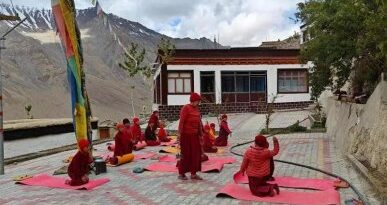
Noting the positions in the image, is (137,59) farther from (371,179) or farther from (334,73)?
(371,179)

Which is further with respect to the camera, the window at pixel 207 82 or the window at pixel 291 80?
the window at pixel 291 80

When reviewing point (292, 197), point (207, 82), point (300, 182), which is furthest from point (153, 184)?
point (207, 82)

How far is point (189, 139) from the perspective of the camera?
1120 cm

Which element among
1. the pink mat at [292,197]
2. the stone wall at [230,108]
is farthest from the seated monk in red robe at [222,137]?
the stone wall at [230,108]

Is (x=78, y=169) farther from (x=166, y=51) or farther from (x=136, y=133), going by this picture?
(x=166, y=51)

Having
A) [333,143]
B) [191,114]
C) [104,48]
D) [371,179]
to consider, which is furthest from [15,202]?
[104,48]

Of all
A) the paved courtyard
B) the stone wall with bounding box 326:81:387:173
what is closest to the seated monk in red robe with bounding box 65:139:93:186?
the paved courtyard

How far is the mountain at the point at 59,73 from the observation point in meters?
72.2

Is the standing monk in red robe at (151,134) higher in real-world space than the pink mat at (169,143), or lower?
higher

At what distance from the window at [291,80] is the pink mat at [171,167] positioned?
81.7 feet

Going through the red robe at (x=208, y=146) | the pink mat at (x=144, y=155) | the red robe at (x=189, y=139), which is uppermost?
the red robe at (x=189, y=139)

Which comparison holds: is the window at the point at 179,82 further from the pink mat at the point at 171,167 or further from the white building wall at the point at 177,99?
the pink mat at the point at 171,167

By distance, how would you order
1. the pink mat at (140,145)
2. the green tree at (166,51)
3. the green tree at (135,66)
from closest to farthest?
the pink mat at (140,145)
the green tree at (166,51)
the green tree at (135,66)

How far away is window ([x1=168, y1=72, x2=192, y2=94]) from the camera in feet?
116
